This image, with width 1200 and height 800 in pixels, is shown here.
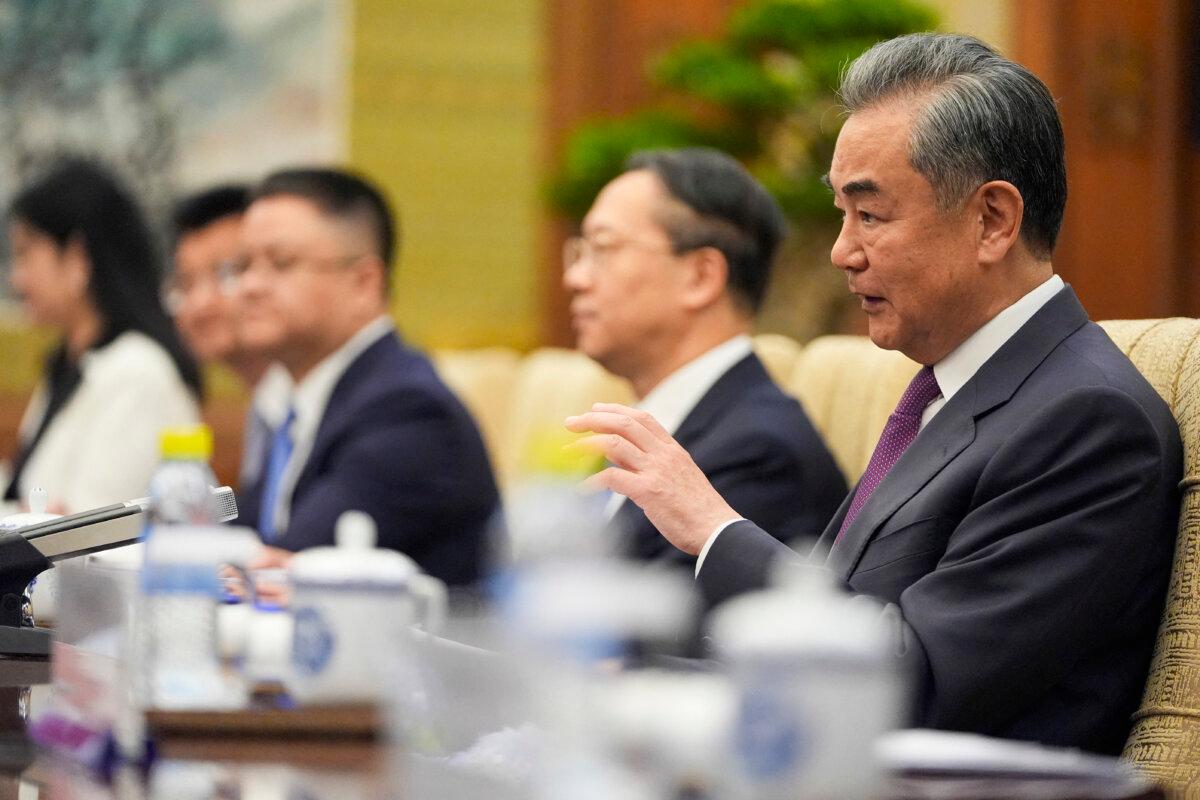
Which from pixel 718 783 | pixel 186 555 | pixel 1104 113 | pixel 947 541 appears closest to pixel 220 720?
pixel 186 555

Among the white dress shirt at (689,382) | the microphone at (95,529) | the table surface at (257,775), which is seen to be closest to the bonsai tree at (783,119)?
the white dress shirt at (689,382)

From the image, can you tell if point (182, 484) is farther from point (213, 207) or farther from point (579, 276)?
point (213, 207)

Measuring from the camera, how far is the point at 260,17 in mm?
5996

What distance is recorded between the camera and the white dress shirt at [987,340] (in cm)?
171

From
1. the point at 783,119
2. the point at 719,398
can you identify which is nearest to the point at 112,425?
the point at 719,398

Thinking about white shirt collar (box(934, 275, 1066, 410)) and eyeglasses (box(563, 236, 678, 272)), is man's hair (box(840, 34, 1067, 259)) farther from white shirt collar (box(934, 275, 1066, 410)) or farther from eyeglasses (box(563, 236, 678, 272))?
eyeglasses (box(563, 236, 678, 272))

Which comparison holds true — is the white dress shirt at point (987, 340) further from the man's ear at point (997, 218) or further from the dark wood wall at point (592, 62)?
the dark wood wall at point (592, 62)

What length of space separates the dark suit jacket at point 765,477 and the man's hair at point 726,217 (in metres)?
0.35

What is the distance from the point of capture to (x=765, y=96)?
469 centimetres

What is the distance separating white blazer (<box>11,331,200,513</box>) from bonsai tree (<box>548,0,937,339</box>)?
161 cm

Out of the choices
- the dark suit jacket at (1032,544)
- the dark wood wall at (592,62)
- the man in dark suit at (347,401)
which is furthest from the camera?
the dark wood wall at (592,62)

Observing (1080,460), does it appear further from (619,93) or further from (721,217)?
(619,93)

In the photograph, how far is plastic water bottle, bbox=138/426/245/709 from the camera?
1.27 metres

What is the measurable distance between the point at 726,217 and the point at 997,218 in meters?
0.94
